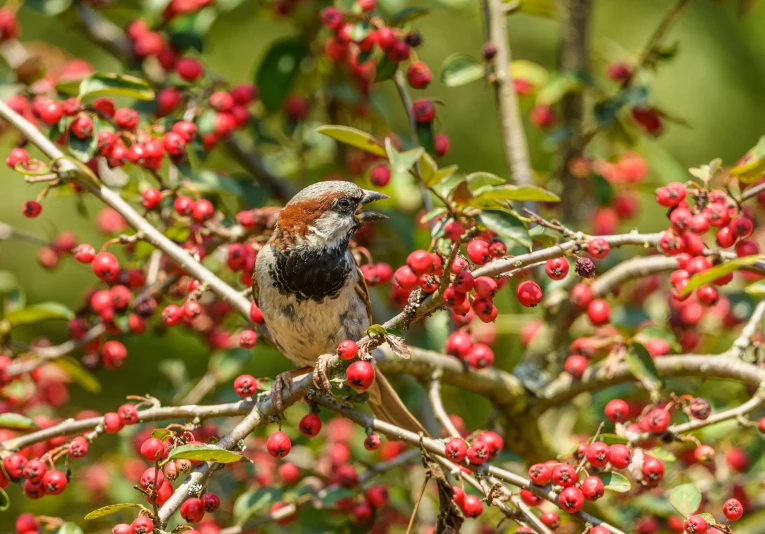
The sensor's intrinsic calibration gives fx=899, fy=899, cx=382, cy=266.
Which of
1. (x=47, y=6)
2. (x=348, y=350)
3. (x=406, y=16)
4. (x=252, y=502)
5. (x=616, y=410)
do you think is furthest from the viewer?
(x=47, y=6)

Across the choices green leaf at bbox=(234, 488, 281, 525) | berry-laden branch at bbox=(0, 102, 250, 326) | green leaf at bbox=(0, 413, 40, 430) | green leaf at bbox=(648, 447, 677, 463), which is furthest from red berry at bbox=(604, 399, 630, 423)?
green leaf at bbox=(0, 413, 40, 430)

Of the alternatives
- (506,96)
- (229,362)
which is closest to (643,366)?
(506,96)

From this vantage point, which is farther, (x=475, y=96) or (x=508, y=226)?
(x=475, y=96)

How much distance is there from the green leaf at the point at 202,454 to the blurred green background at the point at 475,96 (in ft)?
8.21

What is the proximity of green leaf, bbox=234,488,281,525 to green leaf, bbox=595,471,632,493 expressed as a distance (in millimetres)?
1150

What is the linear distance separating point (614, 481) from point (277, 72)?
229cm

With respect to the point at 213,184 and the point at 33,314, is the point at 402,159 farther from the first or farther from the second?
the point at 33,314

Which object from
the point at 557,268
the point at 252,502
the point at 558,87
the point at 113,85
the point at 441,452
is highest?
the point at 558,87

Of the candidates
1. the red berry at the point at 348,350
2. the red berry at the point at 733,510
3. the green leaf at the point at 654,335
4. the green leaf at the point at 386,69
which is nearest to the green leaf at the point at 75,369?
the red berry at the point at 348,350

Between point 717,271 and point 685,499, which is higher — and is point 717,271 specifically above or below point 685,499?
above

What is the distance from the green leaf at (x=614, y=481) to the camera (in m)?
2.43

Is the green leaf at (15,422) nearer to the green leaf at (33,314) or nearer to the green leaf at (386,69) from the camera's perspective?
the green leaf at (33,314)

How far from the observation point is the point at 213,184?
3379 millimetres

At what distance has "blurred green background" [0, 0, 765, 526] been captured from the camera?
5.07 metres
